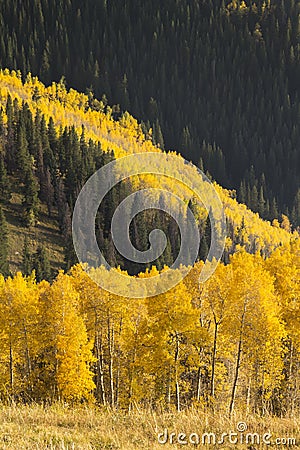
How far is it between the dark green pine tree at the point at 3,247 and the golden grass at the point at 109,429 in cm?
7566

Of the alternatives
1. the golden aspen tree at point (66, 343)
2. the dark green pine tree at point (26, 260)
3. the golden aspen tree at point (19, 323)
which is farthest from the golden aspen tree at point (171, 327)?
the dark green pine tree at point (26, 260)

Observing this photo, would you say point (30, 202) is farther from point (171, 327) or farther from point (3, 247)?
point (171, 327)

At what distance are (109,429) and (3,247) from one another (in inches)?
3307

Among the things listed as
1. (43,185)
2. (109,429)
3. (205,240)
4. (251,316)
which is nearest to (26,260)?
(43,185)

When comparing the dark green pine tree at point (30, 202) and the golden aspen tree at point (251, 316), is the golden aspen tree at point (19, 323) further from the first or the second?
the dark green pine tree at point (30, 202)

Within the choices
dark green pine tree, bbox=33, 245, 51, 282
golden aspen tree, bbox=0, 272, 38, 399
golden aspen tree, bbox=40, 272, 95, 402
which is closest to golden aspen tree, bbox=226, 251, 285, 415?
golden aspen tree, bbox=40, 272, 95, 402

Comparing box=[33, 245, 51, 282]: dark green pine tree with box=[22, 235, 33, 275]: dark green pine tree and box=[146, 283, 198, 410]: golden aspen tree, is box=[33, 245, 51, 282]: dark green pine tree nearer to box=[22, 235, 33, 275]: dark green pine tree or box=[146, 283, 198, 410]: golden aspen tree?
box=[22, 235, 33, 275]: dark green pine tree

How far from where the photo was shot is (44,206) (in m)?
120

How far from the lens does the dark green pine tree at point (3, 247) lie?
300 feet

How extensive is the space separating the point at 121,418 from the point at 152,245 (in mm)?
113910

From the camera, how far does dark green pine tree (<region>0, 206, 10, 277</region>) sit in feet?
300

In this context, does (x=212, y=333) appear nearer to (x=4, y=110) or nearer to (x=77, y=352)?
(x=77, y=352)

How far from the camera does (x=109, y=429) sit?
1580 centimetres

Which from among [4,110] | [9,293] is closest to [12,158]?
[4,110]
